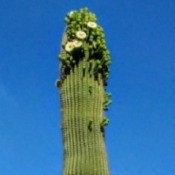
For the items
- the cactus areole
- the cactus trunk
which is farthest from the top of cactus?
the cactus trunk

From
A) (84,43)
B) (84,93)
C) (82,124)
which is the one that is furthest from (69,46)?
(82,124)

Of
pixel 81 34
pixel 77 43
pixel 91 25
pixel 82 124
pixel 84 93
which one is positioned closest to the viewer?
pixel 82 124

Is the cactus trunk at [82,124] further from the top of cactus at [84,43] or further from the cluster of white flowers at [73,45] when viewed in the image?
the cluster of white flowers at [73,45]

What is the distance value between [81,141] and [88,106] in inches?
39.5

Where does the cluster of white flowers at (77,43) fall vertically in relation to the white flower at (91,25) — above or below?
below

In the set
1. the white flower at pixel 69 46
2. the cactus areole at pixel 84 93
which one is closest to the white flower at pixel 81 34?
the cactus areole at pixel 84 93

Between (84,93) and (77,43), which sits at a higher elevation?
(77,43)

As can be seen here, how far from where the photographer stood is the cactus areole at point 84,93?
16219 millimetres

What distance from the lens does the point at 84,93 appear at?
16859mm

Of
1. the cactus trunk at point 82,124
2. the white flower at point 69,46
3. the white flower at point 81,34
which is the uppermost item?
the white flower at point 81,34

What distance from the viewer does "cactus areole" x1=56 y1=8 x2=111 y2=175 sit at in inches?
639

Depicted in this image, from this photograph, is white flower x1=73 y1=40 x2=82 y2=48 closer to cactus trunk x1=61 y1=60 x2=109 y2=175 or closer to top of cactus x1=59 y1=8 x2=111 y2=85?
top of cactus x1=59 y1=8 x2=111 y2=85

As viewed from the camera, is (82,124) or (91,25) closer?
(82,124)

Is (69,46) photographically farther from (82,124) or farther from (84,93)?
(82,124)
